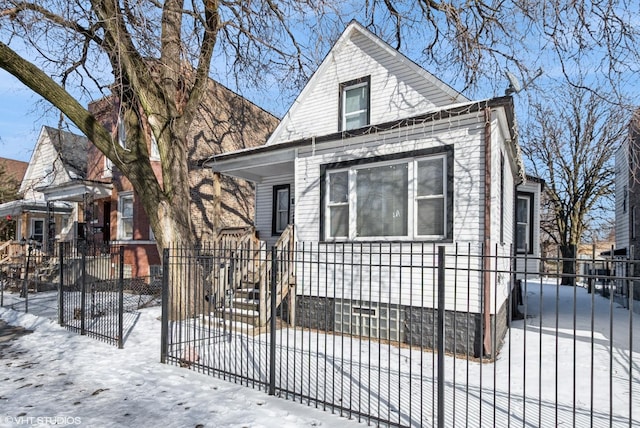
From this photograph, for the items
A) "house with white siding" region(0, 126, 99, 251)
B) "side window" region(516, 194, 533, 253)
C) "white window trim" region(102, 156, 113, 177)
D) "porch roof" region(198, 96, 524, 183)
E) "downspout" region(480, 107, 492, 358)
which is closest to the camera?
"downspout" region(480, 107, 492, 358)

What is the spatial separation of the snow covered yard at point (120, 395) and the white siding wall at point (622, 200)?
61.0ft

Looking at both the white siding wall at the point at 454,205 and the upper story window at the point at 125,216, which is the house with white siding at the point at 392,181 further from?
the upper story window at the point at 125,216

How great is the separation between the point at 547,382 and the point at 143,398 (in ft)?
18.7

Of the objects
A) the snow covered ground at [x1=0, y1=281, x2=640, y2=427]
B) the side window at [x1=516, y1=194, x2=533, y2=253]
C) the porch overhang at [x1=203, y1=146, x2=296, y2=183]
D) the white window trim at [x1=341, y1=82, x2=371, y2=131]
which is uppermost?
the white window trim at [x1=341, y1=82, x2=371, y2=131]

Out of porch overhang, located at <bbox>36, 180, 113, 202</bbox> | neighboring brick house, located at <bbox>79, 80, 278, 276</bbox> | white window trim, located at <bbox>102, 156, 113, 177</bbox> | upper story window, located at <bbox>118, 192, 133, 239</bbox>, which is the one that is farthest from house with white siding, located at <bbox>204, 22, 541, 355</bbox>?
white window trim, located at <bbox>102, 156, 113, 177</bbox>

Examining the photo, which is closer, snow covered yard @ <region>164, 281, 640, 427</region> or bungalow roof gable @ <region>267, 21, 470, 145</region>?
snow covered yard @ <region>164, 281, 640, 427</region>

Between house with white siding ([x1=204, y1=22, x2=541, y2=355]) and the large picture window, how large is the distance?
0.02 meters

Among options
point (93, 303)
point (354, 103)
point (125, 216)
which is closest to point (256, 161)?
point (354, 103)

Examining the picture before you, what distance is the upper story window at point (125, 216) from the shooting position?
16156 millimetres

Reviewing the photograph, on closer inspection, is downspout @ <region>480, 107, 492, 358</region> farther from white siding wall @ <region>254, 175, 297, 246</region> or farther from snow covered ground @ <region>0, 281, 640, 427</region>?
white siding wall @ <region>254, 175, 297, 246</region>

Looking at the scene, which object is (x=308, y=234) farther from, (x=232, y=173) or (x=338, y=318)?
(x=232, y=173)

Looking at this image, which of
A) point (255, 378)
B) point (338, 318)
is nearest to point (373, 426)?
point (255, 378)

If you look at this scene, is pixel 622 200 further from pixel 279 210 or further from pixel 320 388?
pixel 320 388

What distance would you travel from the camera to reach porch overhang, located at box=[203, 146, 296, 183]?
1000 centimetres
